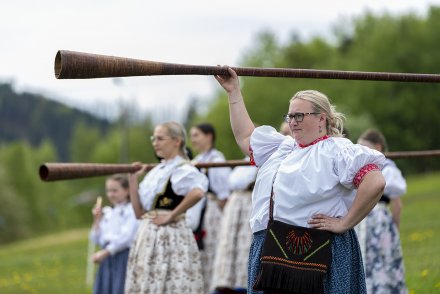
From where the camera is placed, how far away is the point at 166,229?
7.08m

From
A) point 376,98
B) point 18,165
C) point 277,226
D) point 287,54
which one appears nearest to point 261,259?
point 277,226

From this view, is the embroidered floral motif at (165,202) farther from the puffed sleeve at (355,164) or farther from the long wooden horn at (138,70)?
the puffed sleeve at (355,164)

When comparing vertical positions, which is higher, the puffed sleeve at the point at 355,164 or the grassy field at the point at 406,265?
the puffed sleeve at the point at 355,164

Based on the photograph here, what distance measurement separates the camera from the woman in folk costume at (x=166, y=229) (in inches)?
275

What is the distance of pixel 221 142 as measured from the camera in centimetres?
5409

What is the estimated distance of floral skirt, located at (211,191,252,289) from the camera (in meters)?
9.98

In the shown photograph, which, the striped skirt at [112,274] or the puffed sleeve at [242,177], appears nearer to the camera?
the striped skirt at [112,274]

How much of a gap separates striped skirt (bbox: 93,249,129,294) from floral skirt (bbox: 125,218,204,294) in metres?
1.07

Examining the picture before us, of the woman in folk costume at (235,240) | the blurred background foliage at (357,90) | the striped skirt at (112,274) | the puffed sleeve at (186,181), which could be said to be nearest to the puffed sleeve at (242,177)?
the woman in folk costume at (235,240)

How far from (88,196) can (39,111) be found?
29852 millimetres

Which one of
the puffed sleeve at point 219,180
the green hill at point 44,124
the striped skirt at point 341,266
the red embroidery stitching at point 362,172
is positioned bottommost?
the striped skirt at point 341,266

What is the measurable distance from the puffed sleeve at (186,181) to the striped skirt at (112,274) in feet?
4.44

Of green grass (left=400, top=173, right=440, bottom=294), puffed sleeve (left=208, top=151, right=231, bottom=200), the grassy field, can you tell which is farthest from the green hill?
puffed sleeve (left=208, top=151, right=231, bottom=200)

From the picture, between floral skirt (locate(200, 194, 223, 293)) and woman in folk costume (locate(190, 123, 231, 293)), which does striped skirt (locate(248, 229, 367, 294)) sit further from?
floral skirt (locate(200, 194, 223, 293))
